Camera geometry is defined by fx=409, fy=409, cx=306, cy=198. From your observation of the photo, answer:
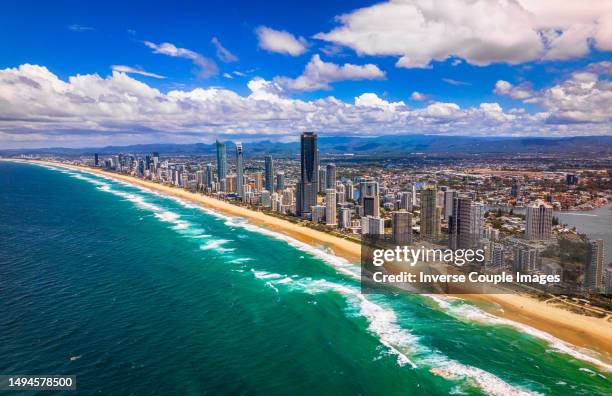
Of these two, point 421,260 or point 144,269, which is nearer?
point 144,269

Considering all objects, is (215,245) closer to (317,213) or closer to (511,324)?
(317,213)

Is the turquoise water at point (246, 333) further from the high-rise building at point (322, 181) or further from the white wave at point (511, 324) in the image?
the high-rise building at point (322, 181)

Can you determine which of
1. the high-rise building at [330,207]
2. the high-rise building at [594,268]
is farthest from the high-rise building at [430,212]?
the high-rise building at [594,268]

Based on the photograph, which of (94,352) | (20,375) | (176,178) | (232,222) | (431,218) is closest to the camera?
(20,375)

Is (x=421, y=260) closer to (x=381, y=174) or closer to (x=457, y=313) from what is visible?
(x=457, y=313)

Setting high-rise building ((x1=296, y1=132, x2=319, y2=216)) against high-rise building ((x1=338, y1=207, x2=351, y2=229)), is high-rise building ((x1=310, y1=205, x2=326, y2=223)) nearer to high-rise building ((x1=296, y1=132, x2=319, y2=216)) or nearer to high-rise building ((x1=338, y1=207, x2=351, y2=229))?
high-rise building ((x1=296, y1=132, x2=319, y2=216))

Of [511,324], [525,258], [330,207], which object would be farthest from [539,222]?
[330,207]

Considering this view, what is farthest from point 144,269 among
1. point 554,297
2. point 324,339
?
Answer: point 554,297

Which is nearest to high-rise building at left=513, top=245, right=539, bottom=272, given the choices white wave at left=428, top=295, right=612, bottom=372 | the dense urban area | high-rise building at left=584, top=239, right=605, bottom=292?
the dense urban area

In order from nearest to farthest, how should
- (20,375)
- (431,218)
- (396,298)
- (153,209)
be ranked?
(20,375)
(396,298)
(431,218)
(153,209)
